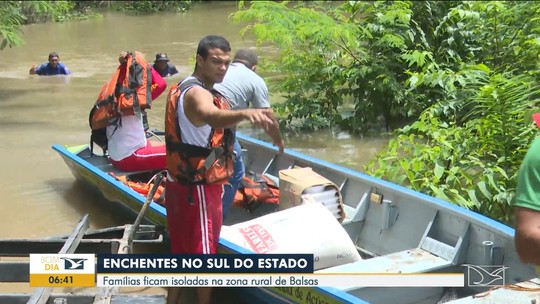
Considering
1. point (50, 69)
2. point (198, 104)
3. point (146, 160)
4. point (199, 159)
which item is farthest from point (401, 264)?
point (50, 69)

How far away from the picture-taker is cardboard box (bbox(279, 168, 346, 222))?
19.5 ft

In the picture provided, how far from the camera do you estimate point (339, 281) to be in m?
4.60

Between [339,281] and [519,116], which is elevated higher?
[519,116]

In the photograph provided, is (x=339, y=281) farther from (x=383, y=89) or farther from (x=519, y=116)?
(x=383, y=89)

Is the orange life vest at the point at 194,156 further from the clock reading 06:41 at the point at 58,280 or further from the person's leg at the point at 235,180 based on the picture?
the person's leg at the point at 235,180

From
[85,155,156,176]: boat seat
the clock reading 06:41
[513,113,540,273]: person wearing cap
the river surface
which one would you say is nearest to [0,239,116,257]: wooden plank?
the clock reading 06:41

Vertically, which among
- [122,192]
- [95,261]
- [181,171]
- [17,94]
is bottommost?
[17,94]

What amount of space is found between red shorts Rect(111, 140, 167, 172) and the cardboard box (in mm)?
1769

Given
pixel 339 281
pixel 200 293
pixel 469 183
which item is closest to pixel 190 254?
pixel 200 293

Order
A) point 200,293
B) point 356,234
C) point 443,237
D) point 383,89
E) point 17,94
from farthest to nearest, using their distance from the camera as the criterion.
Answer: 1. point 17,94
2. point 383,89
3. point 356,234
4. point 443,237
5. point 200,293

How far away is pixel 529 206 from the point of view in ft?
7.72

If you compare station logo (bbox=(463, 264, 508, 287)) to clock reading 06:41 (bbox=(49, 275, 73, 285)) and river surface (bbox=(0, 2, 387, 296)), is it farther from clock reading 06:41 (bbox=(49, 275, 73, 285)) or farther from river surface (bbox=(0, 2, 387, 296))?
river surface (bbox=(0, 2, 387, 296))

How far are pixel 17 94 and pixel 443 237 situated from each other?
10.7m

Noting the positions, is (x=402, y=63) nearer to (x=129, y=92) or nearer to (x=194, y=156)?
(x=129, y=92)
